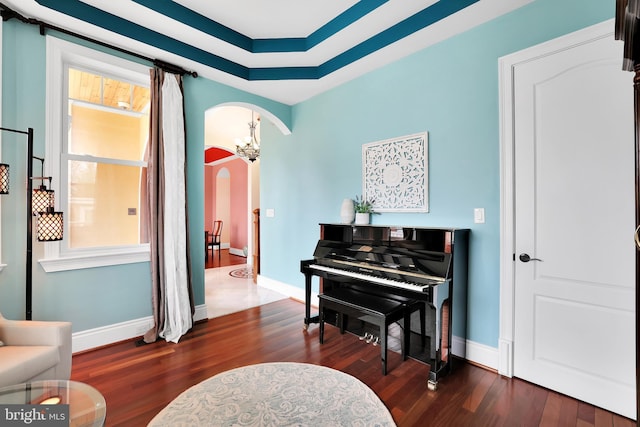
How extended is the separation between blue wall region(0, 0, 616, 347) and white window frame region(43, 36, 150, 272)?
0.06 metres

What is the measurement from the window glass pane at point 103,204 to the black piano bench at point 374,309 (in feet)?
6.80

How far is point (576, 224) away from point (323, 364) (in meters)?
2.06

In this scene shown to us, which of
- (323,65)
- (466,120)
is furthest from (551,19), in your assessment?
(323,65)

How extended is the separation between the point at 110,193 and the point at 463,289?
11.0 feet

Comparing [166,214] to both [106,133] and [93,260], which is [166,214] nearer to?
[93,260]

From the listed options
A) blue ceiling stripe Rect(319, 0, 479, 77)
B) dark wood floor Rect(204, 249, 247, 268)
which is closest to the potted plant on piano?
blue ceiling stripe Rect(319, 0, 479, 77)

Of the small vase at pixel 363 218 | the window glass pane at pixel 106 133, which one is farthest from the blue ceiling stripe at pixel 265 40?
the small vase at pixel 363 218

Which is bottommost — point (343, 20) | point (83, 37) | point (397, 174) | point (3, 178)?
point (3, 178)

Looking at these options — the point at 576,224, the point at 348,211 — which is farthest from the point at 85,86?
the point at 576,224

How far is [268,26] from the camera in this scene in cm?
288

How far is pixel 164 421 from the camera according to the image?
5.66 ft

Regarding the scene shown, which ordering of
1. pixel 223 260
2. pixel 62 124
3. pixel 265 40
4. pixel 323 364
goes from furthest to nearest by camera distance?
pixel 223 260 → pixel 265 40 → pixel 62 124 → pixel 323 364

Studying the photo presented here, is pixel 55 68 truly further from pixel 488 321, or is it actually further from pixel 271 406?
pixel 488 321

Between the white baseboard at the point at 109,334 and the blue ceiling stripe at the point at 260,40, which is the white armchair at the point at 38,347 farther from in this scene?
the blue ceiling stripe at the point at 260,40
